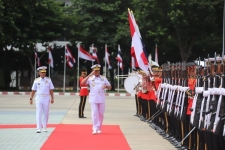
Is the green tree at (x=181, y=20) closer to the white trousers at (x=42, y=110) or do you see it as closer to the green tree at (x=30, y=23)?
the green tree at (x=30, y=23)

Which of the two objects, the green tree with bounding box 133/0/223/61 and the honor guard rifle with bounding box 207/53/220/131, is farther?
the green tree with bounding box 133/0/223/61

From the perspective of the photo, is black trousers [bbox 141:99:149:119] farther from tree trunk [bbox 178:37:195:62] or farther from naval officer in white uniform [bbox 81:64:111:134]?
tree trunk [bbox 178:37:195:62]

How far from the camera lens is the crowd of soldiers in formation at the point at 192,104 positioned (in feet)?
35.5

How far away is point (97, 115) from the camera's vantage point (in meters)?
18.2

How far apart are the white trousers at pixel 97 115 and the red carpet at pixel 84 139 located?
264 millimetres

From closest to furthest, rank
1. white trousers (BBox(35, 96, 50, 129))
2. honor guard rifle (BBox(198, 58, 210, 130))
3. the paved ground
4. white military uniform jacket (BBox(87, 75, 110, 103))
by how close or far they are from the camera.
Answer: honor guard rifle (BBox(198, 58, 210, 130))
the paved ground
white military uniform jacket (BBox(87, 75, 110, 103))
white trousers (BBox(35, 96, 50, 129))

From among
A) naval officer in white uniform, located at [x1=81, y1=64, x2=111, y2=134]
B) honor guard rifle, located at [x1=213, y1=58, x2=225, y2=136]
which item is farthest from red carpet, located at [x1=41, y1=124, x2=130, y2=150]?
honor guard rifle, located at [x1=213, y1=58, x2=225, y2=136]

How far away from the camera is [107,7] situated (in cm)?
5734

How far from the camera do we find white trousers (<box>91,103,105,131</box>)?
1816cm

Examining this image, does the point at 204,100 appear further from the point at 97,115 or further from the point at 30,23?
the point at 30,23

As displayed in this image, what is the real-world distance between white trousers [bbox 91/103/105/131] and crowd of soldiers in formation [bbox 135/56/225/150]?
5.50 feet

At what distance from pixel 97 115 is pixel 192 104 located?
5.49 meters

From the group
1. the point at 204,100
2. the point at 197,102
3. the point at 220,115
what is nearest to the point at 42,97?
the point at 197,102

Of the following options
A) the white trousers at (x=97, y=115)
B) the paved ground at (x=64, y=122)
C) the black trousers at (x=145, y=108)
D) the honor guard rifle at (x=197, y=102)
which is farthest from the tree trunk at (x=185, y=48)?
the honor guard rifle at (x=197, y=102)
